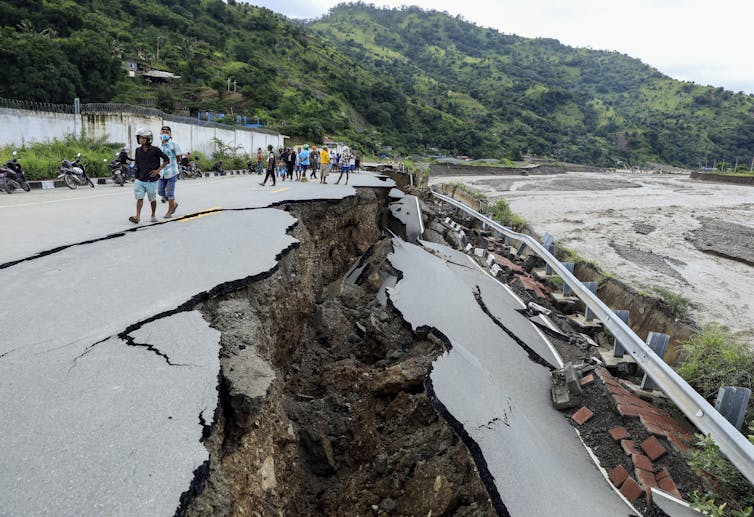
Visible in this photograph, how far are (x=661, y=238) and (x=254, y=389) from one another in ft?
60.0

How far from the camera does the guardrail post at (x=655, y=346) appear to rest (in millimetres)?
5629

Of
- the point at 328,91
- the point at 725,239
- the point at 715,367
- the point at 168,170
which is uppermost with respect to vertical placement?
the point at 328,91

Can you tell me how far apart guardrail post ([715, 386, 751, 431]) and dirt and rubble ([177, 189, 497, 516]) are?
9.38 ft

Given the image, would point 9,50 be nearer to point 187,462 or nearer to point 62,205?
point 62,205

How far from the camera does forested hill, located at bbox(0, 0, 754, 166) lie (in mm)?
43219

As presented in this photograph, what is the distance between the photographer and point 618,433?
14.2 feet

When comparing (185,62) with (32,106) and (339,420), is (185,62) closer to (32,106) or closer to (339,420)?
(32,106)

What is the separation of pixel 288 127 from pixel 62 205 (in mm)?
42644

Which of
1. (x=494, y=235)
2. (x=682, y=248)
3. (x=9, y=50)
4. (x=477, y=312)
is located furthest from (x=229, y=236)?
(x=9, y=50)

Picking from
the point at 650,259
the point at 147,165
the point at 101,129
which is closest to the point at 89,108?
the point at 101,129

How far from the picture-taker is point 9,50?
35.3 m

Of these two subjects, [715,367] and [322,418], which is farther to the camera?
[715,367]

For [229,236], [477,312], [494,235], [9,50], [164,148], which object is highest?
[9,50]

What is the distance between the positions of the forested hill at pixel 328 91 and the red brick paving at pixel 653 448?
4565cm
